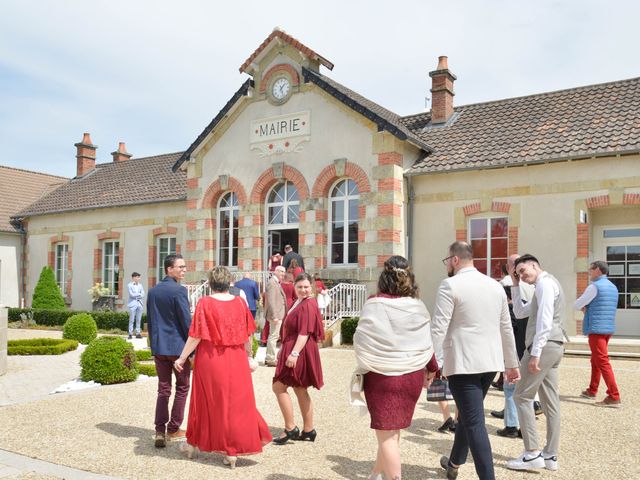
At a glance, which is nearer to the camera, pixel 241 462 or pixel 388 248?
pixel 241 462

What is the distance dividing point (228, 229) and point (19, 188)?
47.9ft

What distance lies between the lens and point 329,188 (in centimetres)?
1669

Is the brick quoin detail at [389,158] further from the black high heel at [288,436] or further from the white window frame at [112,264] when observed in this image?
the white window frame at [112,264]

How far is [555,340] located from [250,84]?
14.1 meters

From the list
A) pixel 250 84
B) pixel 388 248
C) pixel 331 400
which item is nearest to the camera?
pixel 331 400

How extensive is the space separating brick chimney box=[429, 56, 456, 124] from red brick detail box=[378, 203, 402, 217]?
3966 mm

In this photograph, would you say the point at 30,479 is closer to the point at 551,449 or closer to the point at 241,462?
the point at 241,462

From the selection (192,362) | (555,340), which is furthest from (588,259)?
(192,362)

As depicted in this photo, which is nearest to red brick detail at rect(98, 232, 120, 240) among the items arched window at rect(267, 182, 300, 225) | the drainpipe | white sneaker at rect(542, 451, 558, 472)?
arched window at rect(267, 182, 300, 225)

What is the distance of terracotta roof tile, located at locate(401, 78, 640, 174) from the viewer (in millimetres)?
14102

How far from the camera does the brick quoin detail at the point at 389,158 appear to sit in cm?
1549

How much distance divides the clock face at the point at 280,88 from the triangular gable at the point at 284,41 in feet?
2.96

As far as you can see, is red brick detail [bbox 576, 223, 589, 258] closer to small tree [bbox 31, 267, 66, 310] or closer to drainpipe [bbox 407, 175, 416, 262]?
drainpipe [bbox 407, 175, 416, 262]

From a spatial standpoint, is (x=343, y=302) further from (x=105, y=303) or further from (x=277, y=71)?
(x=105, y=303)
